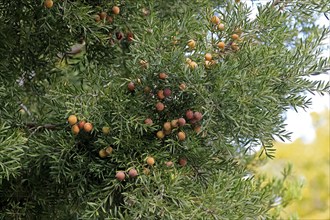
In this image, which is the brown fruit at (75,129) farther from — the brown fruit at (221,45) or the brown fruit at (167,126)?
the brown fruit at (221,45)

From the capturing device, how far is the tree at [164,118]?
896mm

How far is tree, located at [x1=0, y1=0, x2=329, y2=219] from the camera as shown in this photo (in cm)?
90

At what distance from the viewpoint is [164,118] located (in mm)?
975

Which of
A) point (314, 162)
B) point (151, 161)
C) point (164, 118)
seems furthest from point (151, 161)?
point (314, 162)

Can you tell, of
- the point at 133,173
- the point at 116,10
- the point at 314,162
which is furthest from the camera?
the point at 314,162

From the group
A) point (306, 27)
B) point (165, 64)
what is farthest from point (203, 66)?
point (306, 27)

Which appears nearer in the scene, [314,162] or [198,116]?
[198,116]

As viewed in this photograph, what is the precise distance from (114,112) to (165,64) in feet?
0.44

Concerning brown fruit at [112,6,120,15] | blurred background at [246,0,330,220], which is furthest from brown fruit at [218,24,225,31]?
blurred background at [246,0,330,220]

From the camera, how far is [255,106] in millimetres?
914

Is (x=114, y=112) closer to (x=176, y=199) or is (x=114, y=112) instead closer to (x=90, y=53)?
(x=176, y=199)

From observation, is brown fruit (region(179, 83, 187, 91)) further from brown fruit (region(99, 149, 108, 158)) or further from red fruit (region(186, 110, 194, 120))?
brown fruit (region(99, 149, 108, 158))

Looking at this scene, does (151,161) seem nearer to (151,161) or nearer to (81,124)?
(151,161)

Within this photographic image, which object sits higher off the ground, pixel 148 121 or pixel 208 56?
pixel 208 56
